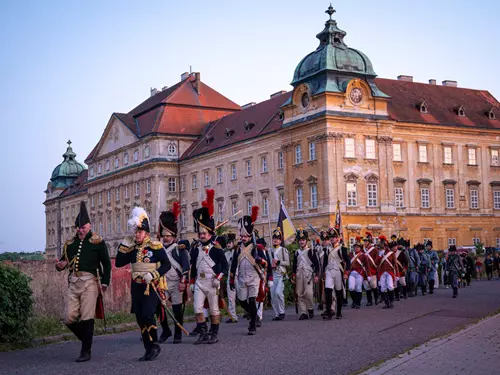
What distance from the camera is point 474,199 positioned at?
61.9 metres

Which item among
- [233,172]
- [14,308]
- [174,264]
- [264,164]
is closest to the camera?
[14,308]

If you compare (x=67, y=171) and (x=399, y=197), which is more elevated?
(x=67, y=171)

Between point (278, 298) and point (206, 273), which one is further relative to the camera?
point (278, 298)

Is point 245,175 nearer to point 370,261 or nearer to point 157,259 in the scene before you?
point 370,261

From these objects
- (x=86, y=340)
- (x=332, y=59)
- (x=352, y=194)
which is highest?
(x=332, y=59)

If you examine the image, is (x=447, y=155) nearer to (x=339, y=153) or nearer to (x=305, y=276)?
(x=339, y=153)

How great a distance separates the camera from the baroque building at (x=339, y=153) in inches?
2141

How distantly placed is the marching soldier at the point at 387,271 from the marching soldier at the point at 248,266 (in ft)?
21.1

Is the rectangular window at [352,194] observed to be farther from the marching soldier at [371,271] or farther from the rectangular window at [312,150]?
the marching soldier at [371,271]

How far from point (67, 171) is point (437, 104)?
62.8 m

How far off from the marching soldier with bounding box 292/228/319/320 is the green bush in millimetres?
6518

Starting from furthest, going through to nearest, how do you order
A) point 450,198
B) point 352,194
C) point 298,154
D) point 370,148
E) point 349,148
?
point 450,198 < point 298,154 < point 370,148 < point 349,148 < point 352,194

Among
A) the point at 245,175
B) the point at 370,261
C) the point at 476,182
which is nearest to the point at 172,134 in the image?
the point at 245,175

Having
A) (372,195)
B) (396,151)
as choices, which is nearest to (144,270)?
(372,195)
